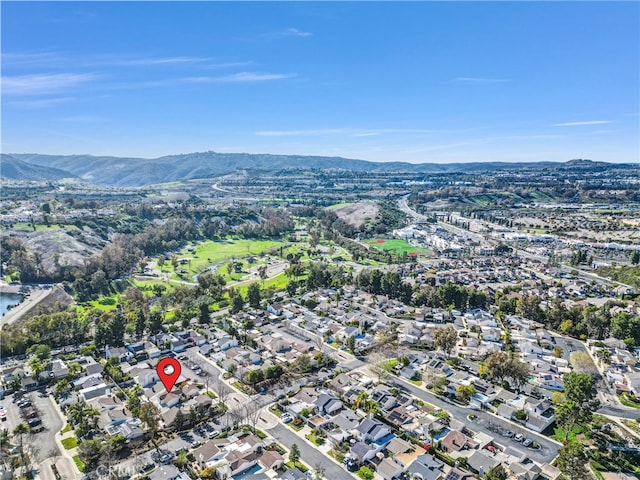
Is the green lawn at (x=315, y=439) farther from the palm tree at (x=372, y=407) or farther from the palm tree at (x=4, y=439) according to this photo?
the palm tree at (x=4, y=439)

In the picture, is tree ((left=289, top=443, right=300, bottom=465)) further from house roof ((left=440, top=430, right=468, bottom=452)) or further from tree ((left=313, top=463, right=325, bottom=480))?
house roof ((left=440, top=430, right=468, bottom=452))

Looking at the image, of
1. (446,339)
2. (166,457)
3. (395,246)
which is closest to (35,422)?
(166,457)

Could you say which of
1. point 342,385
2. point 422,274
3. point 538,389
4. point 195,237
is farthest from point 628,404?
point 195,237

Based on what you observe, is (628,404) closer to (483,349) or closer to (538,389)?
(538,389)

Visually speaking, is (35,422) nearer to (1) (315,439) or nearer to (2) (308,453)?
(2) (308,453)

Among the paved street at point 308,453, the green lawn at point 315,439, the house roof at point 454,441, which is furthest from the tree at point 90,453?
the house roof at point 454,441

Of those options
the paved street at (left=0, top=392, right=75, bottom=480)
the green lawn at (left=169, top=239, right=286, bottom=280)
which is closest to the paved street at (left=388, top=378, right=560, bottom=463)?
the paved street at (left=0, top=392, right=75, bottom=480)
